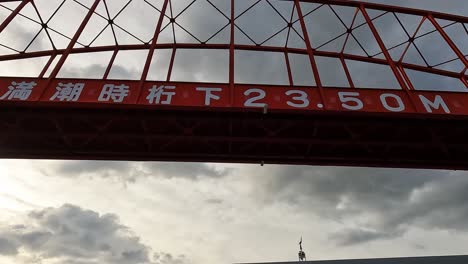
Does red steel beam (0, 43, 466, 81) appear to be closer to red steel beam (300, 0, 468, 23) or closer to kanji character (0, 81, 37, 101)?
red steel beam (300, 0, 468, 23)

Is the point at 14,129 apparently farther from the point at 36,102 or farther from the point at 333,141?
the point at 333,141

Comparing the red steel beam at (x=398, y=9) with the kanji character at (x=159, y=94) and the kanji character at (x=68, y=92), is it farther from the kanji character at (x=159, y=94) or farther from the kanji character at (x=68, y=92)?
the kanji character at (x=68, y=92)

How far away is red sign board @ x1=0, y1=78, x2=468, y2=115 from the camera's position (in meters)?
11.5

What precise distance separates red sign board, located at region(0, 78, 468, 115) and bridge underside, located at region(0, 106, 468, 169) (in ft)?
1.03

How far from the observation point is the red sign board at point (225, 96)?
1151cm

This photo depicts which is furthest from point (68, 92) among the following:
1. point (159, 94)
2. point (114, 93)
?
point (159, 94)

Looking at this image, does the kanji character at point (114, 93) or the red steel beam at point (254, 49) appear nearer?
the kanji character at point (114, 93)

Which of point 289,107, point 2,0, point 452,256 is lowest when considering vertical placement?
point 452,256

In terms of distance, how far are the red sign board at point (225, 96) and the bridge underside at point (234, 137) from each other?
1.03 ft

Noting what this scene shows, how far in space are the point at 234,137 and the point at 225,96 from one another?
1879mm

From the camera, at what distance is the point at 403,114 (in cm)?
1159

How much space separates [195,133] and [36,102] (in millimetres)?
5091

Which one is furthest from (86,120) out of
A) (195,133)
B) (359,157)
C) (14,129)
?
(359,157)

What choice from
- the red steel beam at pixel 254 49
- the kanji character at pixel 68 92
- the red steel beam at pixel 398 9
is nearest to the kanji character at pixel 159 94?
the kanji character at pixel 68 92
